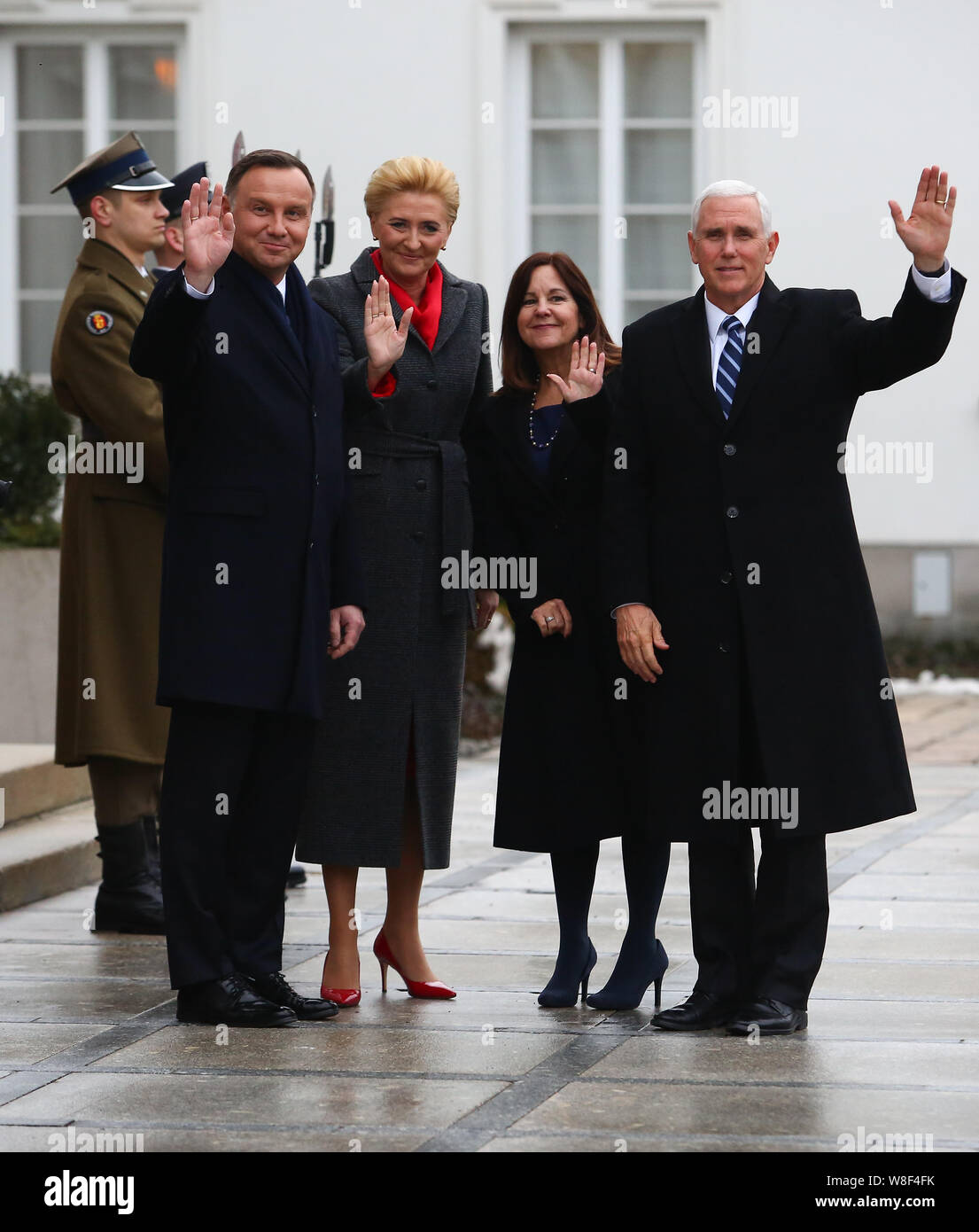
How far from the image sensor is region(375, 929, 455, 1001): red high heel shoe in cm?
483

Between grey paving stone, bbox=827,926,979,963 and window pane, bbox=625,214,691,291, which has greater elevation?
window pane, bbox=625,214,691,291

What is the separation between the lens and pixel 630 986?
4723 millimetres

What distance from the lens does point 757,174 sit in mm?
12914

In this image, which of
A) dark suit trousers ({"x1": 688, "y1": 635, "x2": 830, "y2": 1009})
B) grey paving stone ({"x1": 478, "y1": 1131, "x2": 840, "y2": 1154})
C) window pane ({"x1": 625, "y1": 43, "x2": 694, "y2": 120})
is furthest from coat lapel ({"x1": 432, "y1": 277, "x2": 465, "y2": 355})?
window pane ({"x1": 625, "y1": 43, "x2": 694, "y2": 120})

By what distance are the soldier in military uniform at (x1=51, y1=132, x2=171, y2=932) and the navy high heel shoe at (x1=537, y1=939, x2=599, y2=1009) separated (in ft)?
4.85

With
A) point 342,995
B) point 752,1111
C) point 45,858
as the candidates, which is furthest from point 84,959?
point 752,1111

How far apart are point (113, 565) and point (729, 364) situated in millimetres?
2070

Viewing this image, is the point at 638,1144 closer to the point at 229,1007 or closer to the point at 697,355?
the point at 229,1007

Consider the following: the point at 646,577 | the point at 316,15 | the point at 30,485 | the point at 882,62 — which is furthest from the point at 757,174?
the point at 646,577

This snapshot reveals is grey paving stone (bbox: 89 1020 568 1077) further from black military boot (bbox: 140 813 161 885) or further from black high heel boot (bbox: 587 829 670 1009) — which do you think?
black military boot (bbox: 140 813 161 885)

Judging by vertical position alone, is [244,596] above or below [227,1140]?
above
